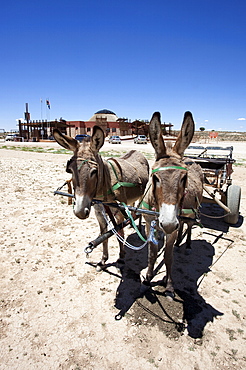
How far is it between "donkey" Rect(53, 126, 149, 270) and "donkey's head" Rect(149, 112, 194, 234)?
0.74m

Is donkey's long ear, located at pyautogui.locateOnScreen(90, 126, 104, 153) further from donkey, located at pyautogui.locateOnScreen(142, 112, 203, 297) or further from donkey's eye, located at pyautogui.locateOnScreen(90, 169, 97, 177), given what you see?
donkey, located at pyautogui.locateOnScreen(142, 112, 203, 297)

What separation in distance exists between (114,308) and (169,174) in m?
2.27

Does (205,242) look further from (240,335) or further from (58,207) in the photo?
(58,207)

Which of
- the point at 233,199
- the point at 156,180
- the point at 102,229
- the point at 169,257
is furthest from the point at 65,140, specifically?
the point at 233,199

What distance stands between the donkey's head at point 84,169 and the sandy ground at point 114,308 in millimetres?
1665

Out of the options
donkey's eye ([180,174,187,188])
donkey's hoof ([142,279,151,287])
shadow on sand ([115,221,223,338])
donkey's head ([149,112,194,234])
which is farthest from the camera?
donkey's hoof ([142,279,151,287])

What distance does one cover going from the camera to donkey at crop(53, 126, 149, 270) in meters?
2.42

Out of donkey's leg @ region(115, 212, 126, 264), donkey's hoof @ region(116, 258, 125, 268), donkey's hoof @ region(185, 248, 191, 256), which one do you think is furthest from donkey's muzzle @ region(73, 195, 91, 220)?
donkey's hoof @ region(185, 248, 191, 256)

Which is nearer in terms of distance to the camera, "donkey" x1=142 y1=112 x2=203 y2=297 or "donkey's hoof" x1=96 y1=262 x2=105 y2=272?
"donkey" x1=142 y1=112 x2=203 y2=297

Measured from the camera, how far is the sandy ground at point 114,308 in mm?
2408

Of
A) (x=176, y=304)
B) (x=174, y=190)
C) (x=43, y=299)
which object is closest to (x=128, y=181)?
(x=174, y=190)

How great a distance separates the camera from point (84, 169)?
2459 mm

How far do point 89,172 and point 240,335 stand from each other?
291 centimetres

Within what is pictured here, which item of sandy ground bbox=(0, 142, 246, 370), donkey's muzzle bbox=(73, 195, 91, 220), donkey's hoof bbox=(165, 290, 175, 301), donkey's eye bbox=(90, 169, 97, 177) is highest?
donkey's eye bbox=(90, 169, 97, 177)
